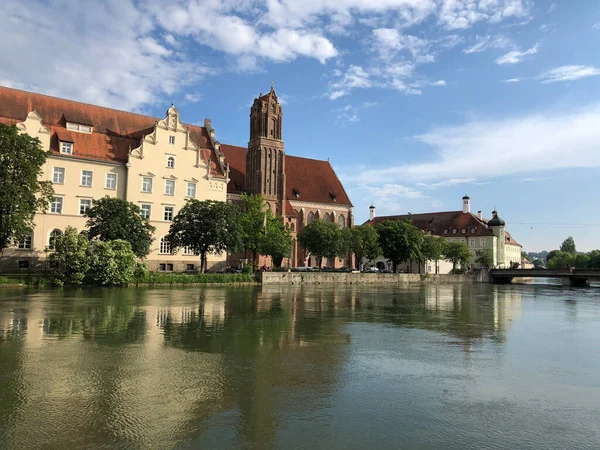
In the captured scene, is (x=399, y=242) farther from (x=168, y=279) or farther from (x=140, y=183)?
(x=168, y=279)

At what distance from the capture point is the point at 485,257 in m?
109

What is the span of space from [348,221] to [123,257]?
58.1 m

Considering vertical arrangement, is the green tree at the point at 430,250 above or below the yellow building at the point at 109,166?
below

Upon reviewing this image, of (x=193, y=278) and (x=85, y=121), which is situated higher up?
(x=85, y=121)

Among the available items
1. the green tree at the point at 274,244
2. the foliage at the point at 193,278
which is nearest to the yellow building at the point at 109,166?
the green tree at the point at 274,244

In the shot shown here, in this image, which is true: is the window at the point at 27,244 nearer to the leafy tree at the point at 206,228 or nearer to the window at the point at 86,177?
the window at the point at 86,177

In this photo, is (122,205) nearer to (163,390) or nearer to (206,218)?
(206,218)

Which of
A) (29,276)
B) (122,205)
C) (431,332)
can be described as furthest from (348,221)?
(431,332)

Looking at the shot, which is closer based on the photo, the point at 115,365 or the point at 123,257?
the point at 115,365

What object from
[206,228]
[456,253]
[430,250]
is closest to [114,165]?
[206,228]

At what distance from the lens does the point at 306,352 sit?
1403 cm

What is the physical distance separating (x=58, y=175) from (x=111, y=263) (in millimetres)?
19926

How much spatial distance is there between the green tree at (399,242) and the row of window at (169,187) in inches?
1336

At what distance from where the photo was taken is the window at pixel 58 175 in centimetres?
5475
